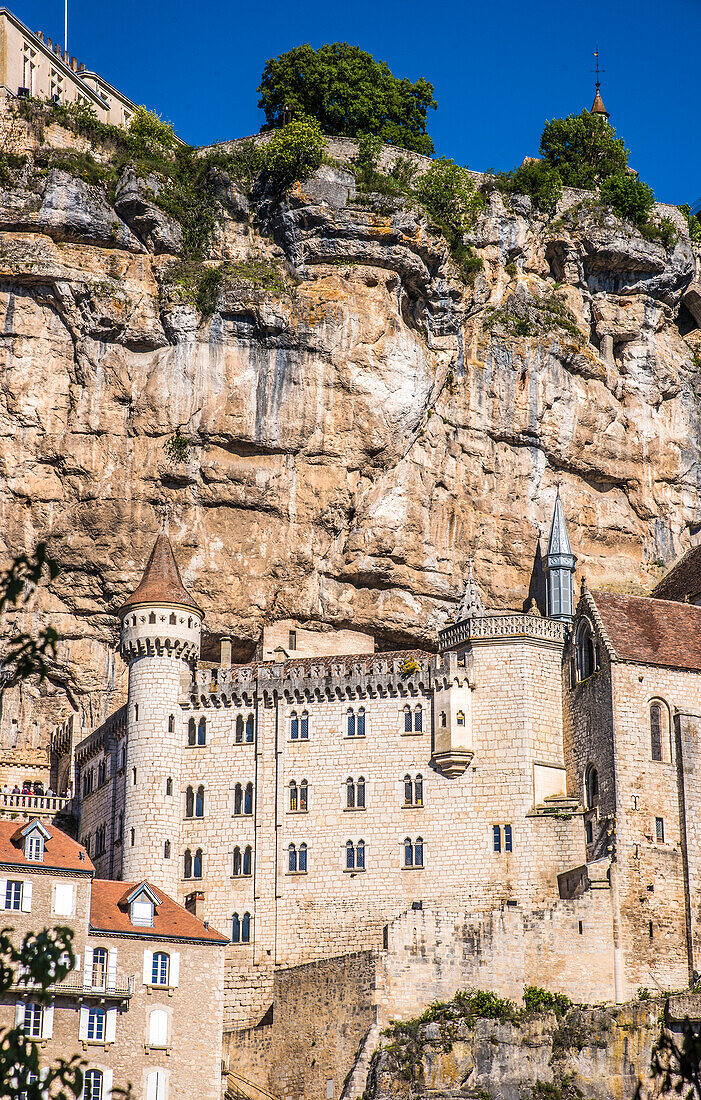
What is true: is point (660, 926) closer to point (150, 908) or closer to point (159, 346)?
point (150, 908)

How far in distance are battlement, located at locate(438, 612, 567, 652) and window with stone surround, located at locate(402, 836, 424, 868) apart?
352 inches

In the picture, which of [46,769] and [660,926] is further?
[46,769]

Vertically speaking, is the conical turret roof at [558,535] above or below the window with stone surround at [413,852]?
above

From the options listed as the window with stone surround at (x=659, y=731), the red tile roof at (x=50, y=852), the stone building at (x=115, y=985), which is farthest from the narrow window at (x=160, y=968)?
the window with stone surround at (x=659, y=731)

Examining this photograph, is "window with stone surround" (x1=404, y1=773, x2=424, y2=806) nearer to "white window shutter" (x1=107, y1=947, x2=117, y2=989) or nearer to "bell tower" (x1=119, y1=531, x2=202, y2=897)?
"bell tower" (x1=119, y1=531, x2=202, y2=897)

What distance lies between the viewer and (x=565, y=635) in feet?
237

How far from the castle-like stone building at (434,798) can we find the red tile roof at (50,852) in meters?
10.1

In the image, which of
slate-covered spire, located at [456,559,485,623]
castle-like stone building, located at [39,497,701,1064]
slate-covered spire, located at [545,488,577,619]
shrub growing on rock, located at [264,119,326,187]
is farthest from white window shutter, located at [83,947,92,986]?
shrub growing on rock, located at [264,119,326,187]

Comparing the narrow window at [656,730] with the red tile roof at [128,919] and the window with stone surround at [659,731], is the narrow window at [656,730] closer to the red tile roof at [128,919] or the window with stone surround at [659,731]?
the window with stone surround at [659,731]

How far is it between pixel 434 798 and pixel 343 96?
4257 centimetres

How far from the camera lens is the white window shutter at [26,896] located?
5734 cm

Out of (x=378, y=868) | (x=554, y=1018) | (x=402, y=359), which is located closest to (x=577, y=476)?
(x=402, y=359)

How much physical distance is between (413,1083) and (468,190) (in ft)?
155

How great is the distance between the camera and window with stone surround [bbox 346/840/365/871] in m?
69.2
